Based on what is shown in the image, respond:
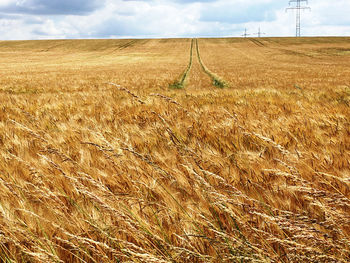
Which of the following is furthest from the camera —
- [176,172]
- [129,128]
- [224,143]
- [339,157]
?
[129,128]

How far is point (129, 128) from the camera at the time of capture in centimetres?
340

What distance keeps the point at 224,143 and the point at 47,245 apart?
188cm

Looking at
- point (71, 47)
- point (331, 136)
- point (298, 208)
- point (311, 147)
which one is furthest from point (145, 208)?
point (71, 47)

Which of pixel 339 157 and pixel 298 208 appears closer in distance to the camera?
pixel 298 208

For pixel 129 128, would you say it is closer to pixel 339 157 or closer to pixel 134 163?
pixel 134 163

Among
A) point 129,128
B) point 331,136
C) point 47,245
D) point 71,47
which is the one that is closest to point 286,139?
point 331,136

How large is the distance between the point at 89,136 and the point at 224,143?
152 centimetres

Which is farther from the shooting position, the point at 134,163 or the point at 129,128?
the point at 129,128

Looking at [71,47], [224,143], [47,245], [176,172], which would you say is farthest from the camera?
[71,47]

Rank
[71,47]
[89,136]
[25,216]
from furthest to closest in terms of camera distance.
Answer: [71,47] → [89,136] → [25,216]

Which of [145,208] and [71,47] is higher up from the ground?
[71,47]

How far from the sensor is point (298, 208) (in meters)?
1.46

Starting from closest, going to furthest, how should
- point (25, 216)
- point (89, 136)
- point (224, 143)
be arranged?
point (25, 216) < point (224, 143) < point (89, 136)

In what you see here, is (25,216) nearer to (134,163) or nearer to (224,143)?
(134,163)
